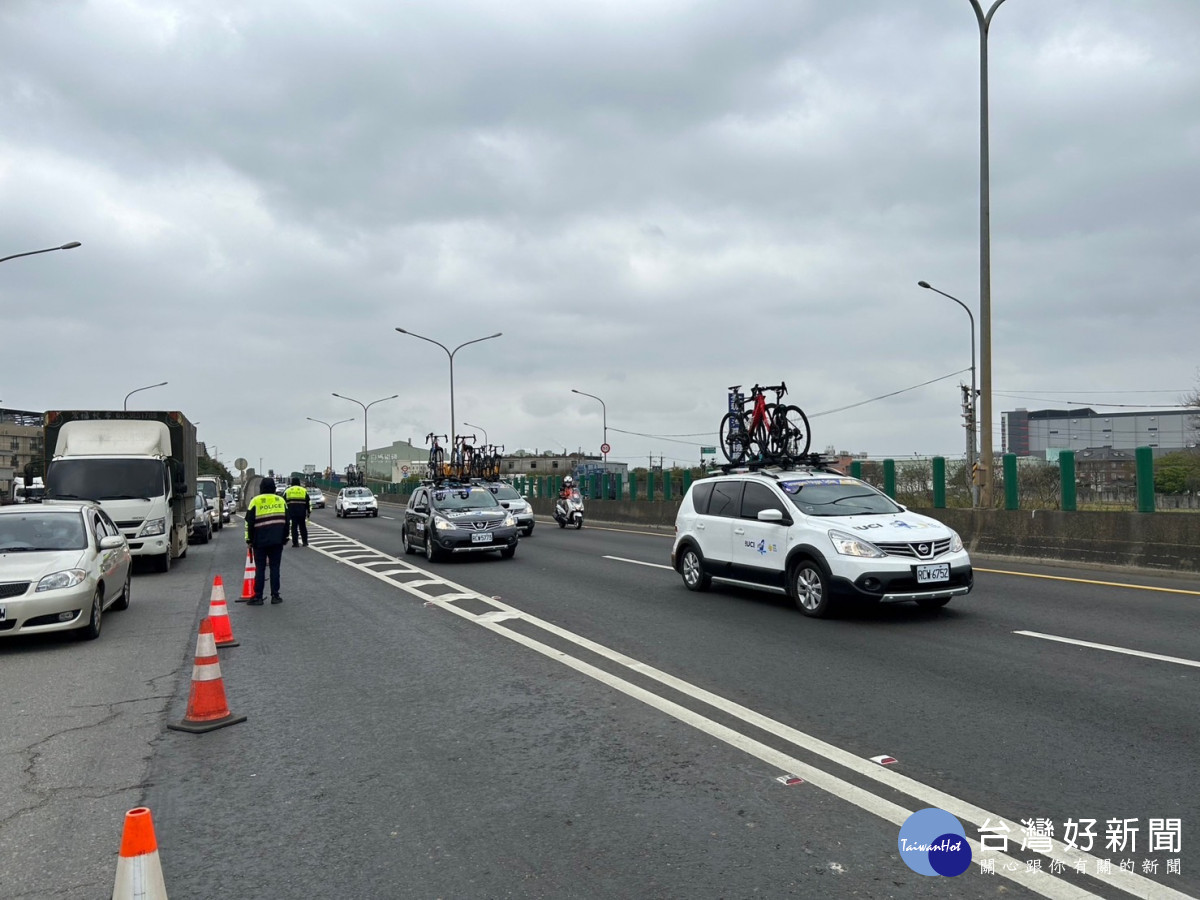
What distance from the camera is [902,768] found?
16.3 ft

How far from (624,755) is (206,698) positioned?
115 inches

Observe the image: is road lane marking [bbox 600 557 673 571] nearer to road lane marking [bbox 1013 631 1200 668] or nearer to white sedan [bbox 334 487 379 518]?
road lane marking [bbox 1013 631 1200 668]

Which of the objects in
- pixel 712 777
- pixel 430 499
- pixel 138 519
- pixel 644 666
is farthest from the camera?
pixel 430 499

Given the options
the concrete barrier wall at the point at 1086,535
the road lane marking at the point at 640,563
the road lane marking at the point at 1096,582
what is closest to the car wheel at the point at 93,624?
the road lane marking at the point at 640,563

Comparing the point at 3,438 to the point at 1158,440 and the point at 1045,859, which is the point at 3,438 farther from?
the point at 1045,859

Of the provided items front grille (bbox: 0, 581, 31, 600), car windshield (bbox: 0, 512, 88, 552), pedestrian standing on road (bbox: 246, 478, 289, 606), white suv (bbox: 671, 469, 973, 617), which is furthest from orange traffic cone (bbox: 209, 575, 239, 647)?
white suv (bbox: 671, 469, 973, 617)

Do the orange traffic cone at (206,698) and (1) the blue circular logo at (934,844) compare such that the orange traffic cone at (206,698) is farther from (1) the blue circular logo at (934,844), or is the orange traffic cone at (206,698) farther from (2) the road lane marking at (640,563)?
(2) the road lane marking at (640,563)

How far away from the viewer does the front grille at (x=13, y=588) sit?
29.1 feet

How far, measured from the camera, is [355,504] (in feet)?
147

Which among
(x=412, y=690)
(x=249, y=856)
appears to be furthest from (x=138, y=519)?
(x=249, y=856)

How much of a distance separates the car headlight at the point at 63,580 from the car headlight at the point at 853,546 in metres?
→ 7.61

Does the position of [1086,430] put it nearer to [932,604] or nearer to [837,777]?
[932,604]

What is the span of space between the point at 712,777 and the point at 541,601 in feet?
24.1

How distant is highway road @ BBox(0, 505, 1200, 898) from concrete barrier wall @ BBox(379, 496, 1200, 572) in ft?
12.2
